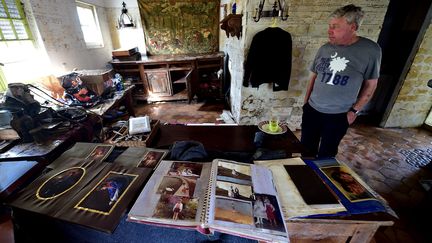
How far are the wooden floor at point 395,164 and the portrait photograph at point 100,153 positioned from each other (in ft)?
6.51

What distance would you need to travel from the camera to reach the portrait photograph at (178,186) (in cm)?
73

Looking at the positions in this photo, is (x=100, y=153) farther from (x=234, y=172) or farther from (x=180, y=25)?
(x=180, y=25)

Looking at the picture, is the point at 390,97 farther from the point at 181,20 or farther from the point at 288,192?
the point at 181,20

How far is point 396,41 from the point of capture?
2.96 meters

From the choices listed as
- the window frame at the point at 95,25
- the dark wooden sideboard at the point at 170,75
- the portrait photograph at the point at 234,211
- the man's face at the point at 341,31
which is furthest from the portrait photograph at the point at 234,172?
the window frame at the point at 95,25

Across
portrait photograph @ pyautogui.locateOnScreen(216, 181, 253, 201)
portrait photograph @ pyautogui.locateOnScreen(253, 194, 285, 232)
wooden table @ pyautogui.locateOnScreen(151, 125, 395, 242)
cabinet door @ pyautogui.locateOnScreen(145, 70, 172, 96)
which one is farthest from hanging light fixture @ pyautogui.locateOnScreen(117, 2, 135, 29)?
portrait photograph @ pyautogui.locateOnScreen(253, 194, 285, 232)

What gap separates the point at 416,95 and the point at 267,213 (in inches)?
143

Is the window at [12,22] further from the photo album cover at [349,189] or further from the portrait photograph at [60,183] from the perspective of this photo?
the photo album cover at [349,189]

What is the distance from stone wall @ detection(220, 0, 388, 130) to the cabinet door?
172 cm

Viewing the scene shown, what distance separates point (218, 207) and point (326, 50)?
1489 millimetres

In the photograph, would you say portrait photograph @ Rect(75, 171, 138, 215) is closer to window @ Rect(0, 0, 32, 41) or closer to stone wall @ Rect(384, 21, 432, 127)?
window @ Rect(0, 0, 32, 41)

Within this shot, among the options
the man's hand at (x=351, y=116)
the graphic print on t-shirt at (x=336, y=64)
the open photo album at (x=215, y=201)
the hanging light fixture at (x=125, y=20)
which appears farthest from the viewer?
the hanging light fixture at (x=125, y=20)

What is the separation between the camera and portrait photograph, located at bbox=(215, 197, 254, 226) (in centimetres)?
62

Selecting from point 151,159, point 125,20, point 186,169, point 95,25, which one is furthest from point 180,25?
point 186,169
